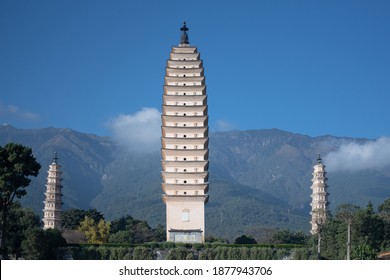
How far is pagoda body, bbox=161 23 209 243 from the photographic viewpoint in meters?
71.5

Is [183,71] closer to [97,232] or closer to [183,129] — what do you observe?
[183,129]

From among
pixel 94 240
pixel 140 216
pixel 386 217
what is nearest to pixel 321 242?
pixel 386 217

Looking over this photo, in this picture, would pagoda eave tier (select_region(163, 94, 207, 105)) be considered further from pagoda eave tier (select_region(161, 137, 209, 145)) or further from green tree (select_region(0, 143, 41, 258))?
green tree (select_region(0, 143, 41, 258))

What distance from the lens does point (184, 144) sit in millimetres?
74750

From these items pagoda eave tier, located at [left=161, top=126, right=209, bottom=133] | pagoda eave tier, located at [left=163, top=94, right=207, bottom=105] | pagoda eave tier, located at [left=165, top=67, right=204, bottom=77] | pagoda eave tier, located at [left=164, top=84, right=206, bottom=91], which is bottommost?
pagoda eave tier, located at [left=161, top=126, right=209, bottom=133]

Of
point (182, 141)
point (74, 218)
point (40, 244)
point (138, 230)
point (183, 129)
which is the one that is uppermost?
point (183, 129)

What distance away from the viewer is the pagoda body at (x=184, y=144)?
2814 inches

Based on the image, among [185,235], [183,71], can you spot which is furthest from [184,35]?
[185,235]

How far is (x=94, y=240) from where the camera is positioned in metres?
79.1

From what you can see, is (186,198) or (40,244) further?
(186,198)

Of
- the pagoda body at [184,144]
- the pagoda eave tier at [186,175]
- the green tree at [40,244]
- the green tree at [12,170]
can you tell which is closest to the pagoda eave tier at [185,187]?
the pagoda body at [184,144]

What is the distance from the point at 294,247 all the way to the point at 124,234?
19.7 metres

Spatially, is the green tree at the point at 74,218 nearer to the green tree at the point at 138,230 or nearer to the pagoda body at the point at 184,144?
the green tree at the point at 138,230

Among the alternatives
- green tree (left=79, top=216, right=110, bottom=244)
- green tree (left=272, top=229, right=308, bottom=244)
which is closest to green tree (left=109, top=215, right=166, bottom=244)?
green tree (left=79, top=216, right=110, bottom=244)
